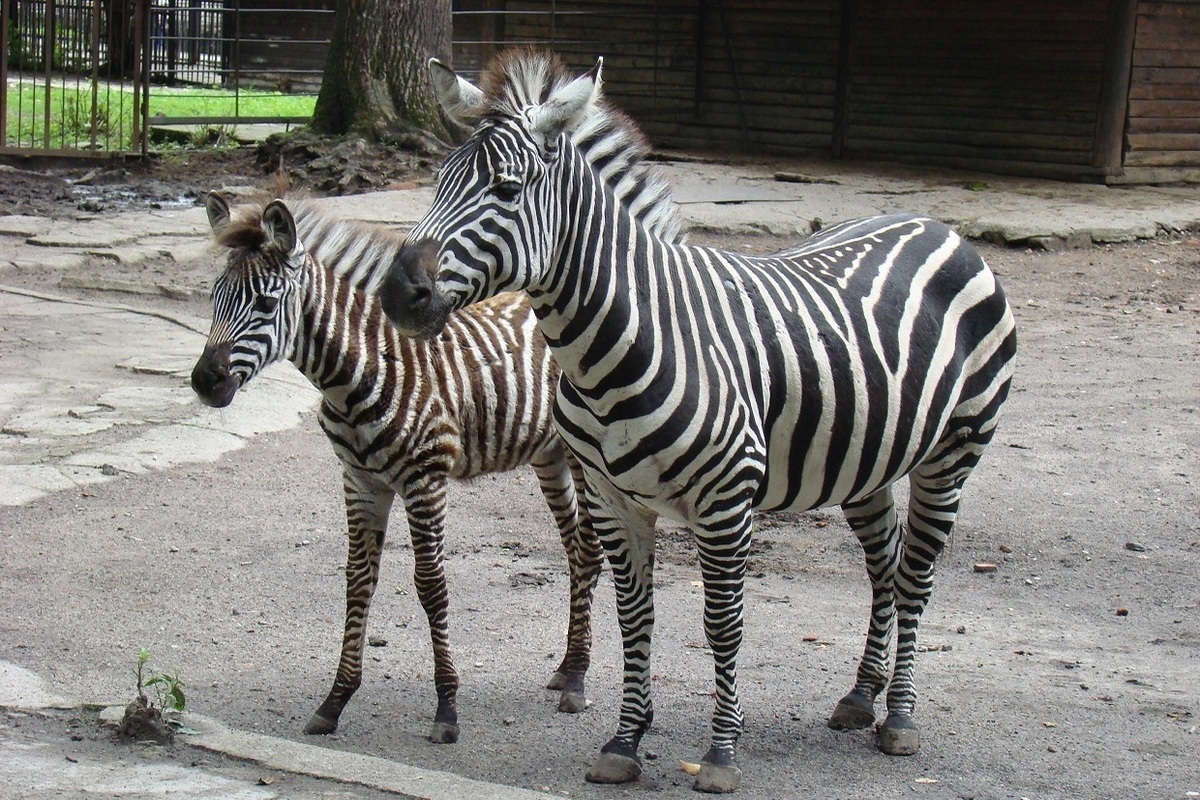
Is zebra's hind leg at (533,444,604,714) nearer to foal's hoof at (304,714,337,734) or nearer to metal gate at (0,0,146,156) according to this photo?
foal's hoof at (304,714,337,734)

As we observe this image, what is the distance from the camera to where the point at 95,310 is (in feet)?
30.9

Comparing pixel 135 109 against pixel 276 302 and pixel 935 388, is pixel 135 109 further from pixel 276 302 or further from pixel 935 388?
pixel 935 388

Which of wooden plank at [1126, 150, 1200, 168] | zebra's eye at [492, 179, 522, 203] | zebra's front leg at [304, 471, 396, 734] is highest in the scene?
wooden plank at [1126, 150, 1200, 168]

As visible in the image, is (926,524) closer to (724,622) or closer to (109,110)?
(724,622)

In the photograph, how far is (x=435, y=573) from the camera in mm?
4406

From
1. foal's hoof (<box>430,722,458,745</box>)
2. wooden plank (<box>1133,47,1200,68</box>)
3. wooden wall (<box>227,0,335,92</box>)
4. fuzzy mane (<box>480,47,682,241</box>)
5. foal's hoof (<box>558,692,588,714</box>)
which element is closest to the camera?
fuzzy mane (<box>480,47,682,241</box>)

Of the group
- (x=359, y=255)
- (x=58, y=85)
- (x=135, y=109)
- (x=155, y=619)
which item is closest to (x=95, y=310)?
(x=155, y=619)

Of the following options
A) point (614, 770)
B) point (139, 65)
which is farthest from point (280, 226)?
point (139, 65)

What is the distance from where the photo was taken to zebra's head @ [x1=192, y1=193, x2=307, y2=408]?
4.16 metres

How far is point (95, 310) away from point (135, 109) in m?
6.43

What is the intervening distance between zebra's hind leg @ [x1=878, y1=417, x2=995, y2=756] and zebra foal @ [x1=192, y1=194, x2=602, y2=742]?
105 centimetres

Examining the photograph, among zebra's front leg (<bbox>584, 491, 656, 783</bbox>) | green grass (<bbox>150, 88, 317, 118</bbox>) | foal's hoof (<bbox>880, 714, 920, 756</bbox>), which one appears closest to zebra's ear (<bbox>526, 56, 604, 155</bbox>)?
zebra's front leg (<bbox>584, 491, 656, 783</bbox>)

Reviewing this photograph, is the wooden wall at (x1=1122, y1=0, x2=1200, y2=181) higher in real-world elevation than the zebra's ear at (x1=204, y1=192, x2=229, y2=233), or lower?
higher

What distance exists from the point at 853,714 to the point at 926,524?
0.66 m
